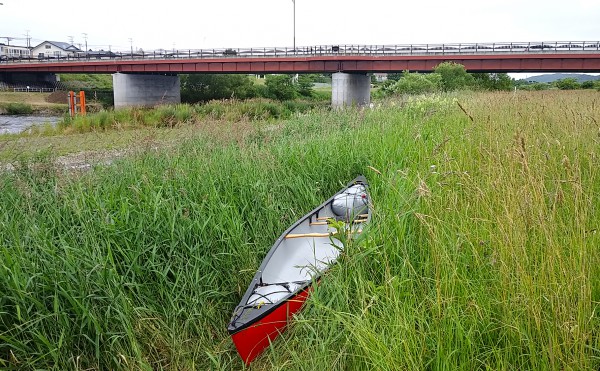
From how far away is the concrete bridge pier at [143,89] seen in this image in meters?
50.9

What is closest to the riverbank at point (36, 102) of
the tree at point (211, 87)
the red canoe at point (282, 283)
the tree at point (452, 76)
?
the tree at point (211, 87)

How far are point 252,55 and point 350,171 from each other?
42053 mm

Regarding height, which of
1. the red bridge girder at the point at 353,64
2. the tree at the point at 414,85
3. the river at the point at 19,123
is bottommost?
the river at the point at 19,123

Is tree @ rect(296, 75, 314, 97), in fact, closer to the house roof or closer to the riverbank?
the riverbank

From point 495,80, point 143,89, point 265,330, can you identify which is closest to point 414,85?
point 265,330

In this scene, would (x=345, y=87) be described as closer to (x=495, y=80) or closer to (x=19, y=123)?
(x=495, y=80)

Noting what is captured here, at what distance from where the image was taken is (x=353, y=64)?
147 feet

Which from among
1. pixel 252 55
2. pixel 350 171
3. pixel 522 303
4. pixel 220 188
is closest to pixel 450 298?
pixel 522 303

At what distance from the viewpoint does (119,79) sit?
50844mm

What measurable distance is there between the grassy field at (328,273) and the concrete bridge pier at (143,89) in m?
45.6

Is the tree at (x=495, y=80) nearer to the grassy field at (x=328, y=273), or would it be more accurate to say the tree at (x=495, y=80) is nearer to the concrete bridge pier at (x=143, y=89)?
the concrete bridge pier at (x=143, y=89)

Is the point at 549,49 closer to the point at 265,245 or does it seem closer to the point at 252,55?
the point at 252,55

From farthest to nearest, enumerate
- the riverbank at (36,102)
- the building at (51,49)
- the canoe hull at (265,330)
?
the building at (51,49), the riverbank at (36,102), the canoe hull at (265,330)

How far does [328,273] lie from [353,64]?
42345mm
